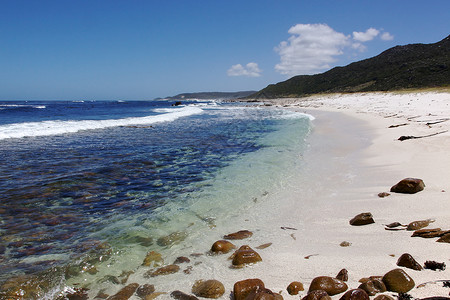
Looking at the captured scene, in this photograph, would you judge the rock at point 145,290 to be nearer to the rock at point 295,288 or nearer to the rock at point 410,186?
the rock at point 295,288

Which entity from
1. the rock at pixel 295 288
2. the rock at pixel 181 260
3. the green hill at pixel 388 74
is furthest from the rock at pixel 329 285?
the green hill at pixel 388 74

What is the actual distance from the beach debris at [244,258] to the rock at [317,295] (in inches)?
40.8

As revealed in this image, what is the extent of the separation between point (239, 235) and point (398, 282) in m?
2.29

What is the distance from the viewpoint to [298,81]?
394ft

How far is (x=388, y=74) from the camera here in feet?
224

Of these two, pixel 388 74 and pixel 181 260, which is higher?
pixel 388 74

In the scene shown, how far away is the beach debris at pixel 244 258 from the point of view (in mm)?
3520

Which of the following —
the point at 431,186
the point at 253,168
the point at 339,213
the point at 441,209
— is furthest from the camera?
the point at 253,168

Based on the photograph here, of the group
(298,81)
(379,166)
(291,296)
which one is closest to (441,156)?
(379,166)

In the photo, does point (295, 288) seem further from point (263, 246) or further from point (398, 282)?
point (263, 246)

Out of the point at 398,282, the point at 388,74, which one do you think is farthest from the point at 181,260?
the point at 388,74

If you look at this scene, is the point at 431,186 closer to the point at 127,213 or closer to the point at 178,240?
the point at 178,240

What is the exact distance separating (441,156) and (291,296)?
6.88 meters

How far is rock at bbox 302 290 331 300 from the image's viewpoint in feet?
8.16
